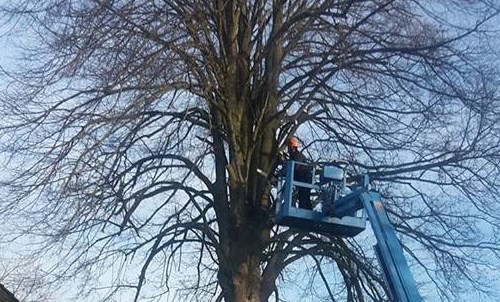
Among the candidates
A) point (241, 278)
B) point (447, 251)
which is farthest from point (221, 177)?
point (447, 251)

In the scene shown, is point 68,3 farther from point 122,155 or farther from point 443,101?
point 443,101

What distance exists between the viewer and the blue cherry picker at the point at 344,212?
959cm

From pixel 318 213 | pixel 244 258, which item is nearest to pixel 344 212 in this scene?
pixel 318 213

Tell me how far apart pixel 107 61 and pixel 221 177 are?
2.85m

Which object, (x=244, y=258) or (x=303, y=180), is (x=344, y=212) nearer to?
(x=303, y=180)

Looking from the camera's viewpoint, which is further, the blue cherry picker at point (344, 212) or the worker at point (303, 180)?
the worker at point (303, 180)

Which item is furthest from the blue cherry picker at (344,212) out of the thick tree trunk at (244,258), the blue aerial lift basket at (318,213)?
the thick tree trunk at (244,258)

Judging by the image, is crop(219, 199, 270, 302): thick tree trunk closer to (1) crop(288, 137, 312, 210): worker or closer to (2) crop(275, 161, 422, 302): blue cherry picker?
(2) crop(275, 161, 422, 302): blue cherry picker

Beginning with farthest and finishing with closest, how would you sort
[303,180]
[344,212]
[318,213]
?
1. [303,180]
2. [318,213]
3. [344,212]

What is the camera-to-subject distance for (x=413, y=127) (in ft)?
46.0

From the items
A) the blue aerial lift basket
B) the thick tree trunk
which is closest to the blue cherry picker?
the blue aerial lift basket

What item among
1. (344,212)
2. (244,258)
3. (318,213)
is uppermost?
(244,258)

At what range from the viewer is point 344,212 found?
440 inches

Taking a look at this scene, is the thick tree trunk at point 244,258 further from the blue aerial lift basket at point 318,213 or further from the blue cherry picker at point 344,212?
the blue aerial lift basket at point 318,213
